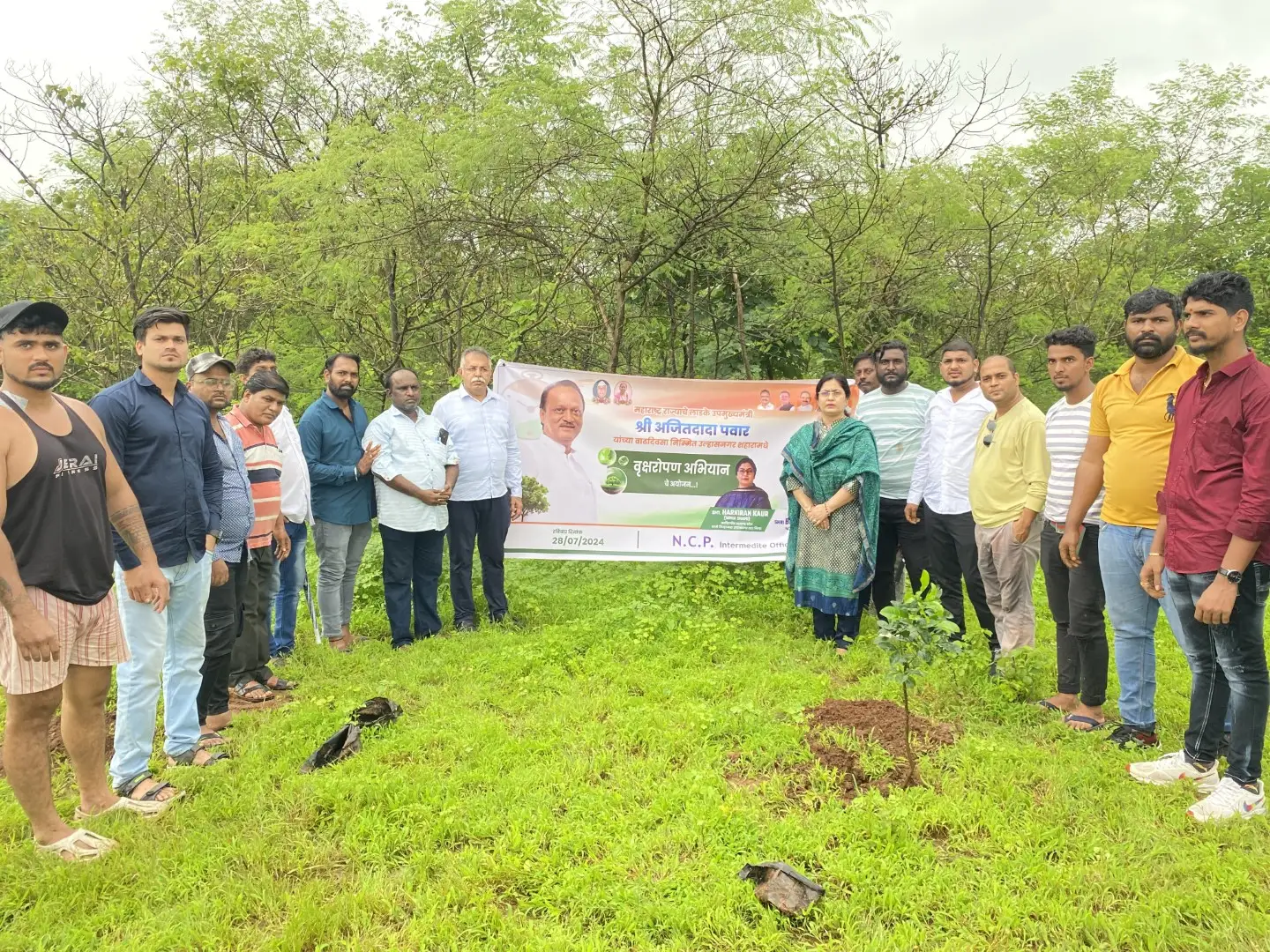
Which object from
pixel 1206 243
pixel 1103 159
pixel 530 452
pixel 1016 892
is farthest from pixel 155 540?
pixel 1206 243

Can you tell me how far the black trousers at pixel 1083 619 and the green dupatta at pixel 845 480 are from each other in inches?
44.4

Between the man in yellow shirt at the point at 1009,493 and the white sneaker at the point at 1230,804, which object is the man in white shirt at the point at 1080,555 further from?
the white sneaker at the point at 1230,804

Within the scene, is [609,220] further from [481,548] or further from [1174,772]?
[1174,772]

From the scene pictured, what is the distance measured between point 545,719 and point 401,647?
1670 mm

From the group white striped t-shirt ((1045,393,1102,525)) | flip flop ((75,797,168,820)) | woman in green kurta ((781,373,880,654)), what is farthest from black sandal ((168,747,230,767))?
white striped t-shirt ((1045,393,1102,525))

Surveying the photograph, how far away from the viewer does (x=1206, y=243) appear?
44.2 feet

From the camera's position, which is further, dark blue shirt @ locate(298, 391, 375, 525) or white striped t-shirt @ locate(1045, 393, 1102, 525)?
dark blue shirt @ locate(298, 391, 375, 525)

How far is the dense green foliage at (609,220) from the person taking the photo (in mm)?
6074

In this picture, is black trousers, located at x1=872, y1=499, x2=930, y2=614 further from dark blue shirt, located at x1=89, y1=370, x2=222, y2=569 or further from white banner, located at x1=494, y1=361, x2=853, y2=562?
dark blue shirt, located at x1=89, y1=370, x2=222, y2=569

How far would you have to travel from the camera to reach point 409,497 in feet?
16.8

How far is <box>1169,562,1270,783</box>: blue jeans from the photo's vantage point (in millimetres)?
2803

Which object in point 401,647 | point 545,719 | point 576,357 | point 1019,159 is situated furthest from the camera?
point 1019,159

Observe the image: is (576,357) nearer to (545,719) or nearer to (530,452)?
(530,452)

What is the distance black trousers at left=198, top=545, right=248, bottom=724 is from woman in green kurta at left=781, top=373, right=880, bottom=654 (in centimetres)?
343
